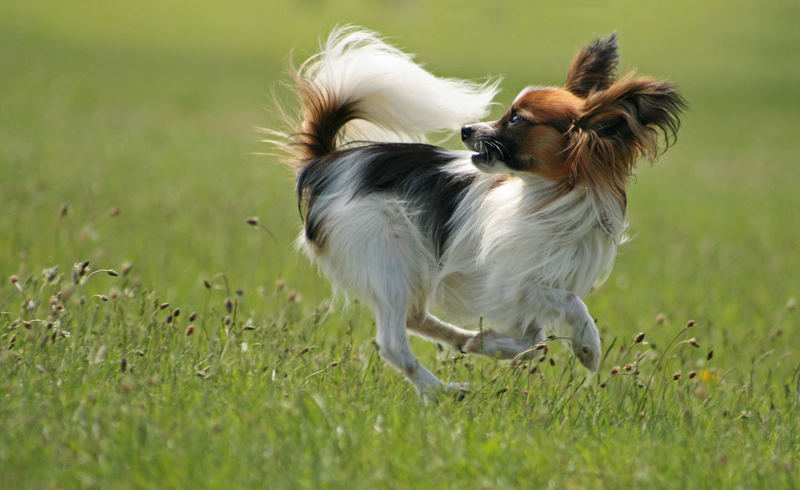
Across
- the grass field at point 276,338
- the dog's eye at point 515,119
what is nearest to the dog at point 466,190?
the dog's eye at point 515,119

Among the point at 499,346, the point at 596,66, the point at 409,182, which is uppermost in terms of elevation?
the point at 596,66

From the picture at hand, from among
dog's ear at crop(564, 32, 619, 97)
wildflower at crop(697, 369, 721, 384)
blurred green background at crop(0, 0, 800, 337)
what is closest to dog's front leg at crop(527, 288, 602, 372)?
wildflower at crop(697, 369, 721, 384)

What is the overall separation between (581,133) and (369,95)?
1336 mm

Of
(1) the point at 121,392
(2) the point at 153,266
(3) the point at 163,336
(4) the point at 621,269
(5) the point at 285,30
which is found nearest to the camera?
(1) the point at 121,392

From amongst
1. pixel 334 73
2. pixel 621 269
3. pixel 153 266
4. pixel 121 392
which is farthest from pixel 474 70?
pixel 121 392

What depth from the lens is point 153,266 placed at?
762cm

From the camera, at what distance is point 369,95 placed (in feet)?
17.1

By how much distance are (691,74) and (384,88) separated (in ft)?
92.3

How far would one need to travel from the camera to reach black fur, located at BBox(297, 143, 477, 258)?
16.4 ft

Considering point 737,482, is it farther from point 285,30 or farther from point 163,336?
point 285,30

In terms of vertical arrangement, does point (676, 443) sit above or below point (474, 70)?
above

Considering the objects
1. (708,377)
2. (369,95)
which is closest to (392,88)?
(369,95)

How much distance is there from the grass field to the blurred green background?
7 cm

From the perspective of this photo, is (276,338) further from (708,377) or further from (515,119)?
(708,377)
